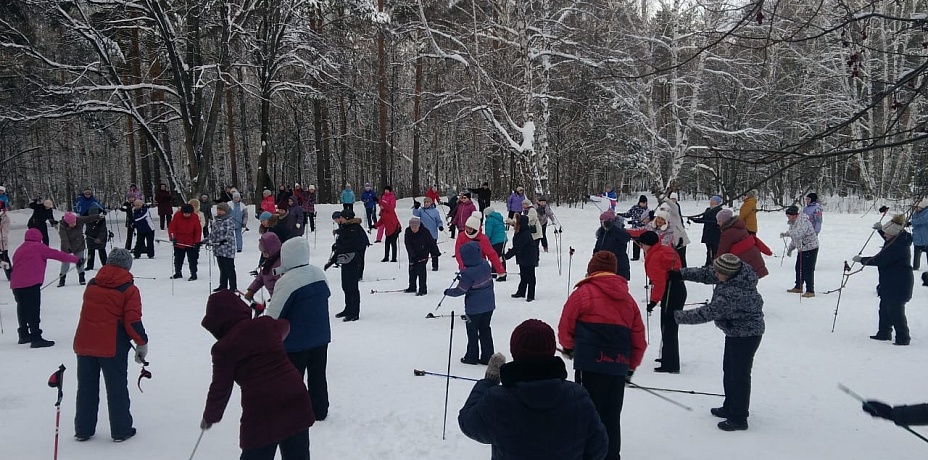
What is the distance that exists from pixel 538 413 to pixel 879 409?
6.76 feet

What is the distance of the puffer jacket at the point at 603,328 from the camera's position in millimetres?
4344

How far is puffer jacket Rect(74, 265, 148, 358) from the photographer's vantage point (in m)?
4.92

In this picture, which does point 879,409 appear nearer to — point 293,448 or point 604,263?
point 604,263

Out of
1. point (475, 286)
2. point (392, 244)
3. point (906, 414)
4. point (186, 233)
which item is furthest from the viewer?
point (392, 244)

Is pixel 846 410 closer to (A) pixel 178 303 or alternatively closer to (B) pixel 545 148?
(A) pixel 178 303

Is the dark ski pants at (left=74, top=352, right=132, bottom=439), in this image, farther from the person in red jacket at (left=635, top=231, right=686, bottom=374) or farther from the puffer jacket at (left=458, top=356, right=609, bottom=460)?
the person in red jacket at (left=635, top=231, right=686, bottom=374)

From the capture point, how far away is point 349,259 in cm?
912

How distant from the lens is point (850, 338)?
8.19 m

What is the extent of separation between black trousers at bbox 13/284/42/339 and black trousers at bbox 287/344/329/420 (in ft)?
15.7

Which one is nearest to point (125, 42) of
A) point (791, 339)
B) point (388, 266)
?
point (388, 266)

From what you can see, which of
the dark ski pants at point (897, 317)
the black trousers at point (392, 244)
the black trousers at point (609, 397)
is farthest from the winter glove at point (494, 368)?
the black trousers at point (392, 244)

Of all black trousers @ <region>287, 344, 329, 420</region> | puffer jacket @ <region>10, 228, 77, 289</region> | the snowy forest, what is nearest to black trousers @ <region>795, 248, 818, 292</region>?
the snowy forest

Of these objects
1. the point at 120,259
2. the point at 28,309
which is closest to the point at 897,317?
the point at 120,259

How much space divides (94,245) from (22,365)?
23.2ft
